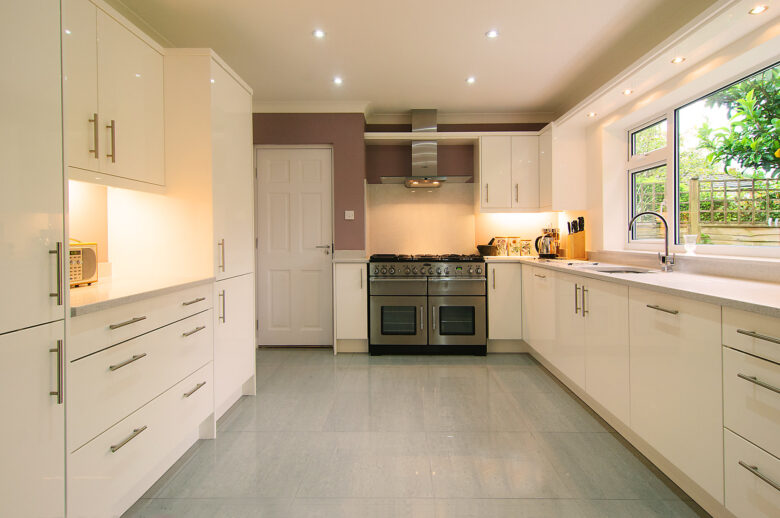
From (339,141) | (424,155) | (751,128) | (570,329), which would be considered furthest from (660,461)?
(339,141)

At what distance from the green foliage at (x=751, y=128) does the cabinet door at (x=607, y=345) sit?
103cm

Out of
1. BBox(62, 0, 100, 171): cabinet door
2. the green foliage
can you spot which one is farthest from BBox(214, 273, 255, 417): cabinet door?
the green foliage

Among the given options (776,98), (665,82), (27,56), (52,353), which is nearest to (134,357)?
(52,353)

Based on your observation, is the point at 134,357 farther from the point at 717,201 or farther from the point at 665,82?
the point at 665,82

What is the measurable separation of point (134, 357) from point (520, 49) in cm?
309

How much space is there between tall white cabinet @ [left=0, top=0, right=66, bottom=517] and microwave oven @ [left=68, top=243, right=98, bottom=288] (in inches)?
26.0

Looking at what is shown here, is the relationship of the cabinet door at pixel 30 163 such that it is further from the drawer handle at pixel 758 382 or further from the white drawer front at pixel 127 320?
the drawer handle at pixel 758 382

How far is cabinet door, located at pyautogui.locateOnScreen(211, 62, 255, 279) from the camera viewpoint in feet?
7.40

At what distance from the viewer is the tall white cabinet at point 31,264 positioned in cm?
102

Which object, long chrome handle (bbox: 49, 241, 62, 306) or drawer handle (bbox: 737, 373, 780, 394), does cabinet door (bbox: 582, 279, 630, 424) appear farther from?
long chrome handle (bbox: 49, 241, 62, 306)

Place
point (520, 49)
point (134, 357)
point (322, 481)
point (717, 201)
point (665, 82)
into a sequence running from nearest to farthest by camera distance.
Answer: point (134, 357) < point (322, 481) < point (717, 201) < point (665, 82) < point (520, 49)

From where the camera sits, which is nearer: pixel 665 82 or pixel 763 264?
pixel 763 264

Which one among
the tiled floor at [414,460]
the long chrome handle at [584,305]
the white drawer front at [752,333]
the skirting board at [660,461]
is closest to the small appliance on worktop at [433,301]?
the tiled floor at [414,460]

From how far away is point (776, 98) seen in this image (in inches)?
80.0
